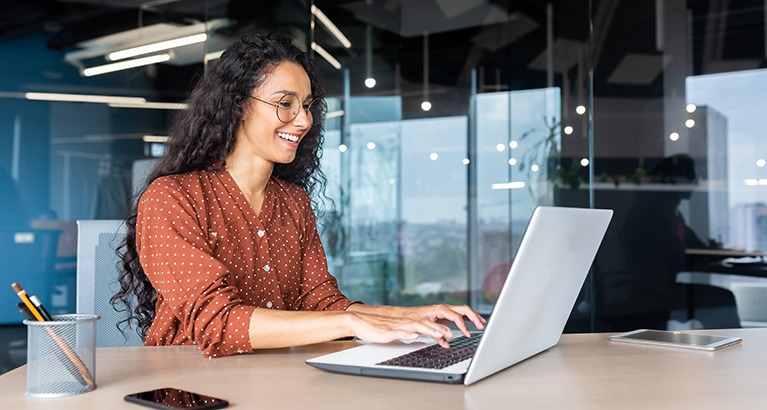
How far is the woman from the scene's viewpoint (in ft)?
5.27

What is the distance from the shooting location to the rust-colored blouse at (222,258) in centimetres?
154

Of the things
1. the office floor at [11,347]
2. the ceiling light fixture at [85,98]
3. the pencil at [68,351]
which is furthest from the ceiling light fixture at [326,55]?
the pencil at [68,351]

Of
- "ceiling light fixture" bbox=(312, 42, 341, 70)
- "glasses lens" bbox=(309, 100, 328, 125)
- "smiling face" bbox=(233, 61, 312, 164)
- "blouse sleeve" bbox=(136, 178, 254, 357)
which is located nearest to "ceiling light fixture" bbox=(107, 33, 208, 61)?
"ceiling light fixture" bbox=(312, 42, 341, 70)

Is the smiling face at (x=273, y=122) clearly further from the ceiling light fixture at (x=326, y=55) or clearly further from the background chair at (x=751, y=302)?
the background chair at (x=751, y=302)

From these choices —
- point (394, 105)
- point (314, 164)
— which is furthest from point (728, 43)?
point (314, 164)

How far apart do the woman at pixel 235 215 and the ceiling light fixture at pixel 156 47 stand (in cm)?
266

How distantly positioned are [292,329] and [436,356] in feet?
0.95

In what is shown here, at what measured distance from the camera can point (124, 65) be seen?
4629 mm

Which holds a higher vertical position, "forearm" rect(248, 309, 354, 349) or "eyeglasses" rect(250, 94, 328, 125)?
"eyeglasses" rect(250, 94, 328, 125)

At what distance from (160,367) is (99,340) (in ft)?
2.39

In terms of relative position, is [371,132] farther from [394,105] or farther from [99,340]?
[99,340]

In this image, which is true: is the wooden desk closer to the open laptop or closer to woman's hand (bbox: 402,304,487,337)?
the open laptop

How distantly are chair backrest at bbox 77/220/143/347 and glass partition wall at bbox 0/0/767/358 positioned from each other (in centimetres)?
242

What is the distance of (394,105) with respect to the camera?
15.0ft
